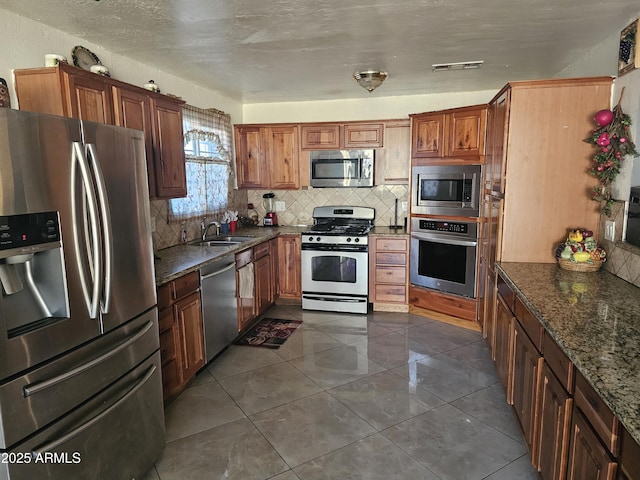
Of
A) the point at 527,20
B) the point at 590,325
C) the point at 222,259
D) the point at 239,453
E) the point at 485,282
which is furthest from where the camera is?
the point at 485,282

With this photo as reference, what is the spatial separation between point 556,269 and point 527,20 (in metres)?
1.56

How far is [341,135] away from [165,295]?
2.98 meters

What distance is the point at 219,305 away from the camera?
342 centimetres

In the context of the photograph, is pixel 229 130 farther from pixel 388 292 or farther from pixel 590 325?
pixel 590 325

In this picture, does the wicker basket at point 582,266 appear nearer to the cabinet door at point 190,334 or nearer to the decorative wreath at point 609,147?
the decorative wreath at point 609,147

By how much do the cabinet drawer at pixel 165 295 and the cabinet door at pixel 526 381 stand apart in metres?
2.16

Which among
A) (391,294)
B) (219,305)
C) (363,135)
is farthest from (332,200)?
(219,305)

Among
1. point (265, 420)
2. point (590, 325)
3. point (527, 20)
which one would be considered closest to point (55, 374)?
point (265, 420)

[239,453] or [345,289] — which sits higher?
[345,289]

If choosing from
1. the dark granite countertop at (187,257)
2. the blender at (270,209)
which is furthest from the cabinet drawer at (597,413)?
the blender at (270,209)

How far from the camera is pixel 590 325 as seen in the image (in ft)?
5.63

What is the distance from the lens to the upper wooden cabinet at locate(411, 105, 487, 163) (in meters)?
3.90

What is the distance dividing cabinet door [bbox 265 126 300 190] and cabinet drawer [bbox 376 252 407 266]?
4.38 feet

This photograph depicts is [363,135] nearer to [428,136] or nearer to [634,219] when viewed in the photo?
[428,136]
